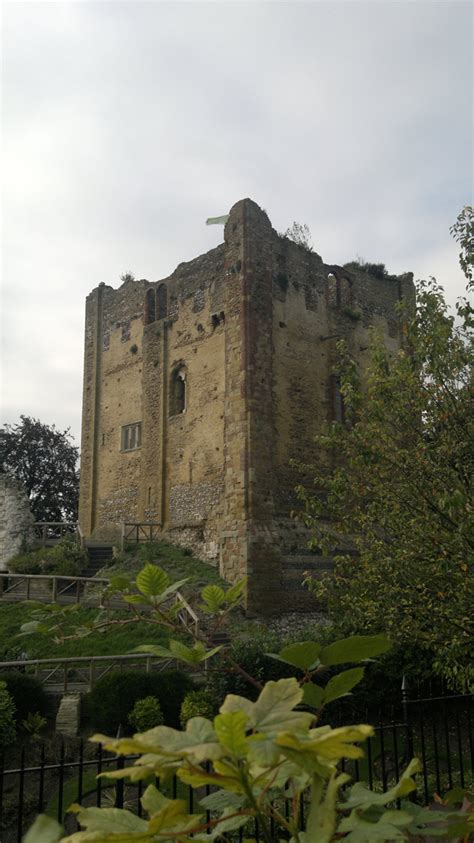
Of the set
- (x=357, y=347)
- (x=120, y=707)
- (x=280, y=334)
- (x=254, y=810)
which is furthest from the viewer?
(x=357, y=347)

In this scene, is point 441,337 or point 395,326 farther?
point 395,326

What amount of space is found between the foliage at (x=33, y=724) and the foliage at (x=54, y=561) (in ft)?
30.3

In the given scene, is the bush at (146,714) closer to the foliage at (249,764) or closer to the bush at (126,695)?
the bush at (126,695)

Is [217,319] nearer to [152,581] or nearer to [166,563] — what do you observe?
[166,563]

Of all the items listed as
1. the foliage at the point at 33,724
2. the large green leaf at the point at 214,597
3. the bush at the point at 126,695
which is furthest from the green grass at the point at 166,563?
the large green leaf at the point at 214,597

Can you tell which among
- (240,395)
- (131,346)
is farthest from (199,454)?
(131,346)

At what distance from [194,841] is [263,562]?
17342 millimetres

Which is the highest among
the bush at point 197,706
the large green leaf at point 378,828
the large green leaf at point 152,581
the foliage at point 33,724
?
the large green leaf at point 152,581

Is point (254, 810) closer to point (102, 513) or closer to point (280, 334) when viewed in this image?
point (280, 334)

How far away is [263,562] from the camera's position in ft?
60.6

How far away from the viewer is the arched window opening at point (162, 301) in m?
24.8

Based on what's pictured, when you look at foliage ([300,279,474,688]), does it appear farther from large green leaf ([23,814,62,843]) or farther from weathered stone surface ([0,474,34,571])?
weathered stone surface ([0,474,34,571])

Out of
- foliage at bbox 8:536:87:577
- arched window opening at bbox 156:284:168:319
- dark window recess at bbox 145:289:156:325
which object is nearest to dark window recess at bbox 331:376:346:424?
arched window opening at bbox 156:284:168:319

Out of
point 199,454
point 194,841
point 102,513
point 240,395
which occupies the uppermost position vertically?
point 240,395
